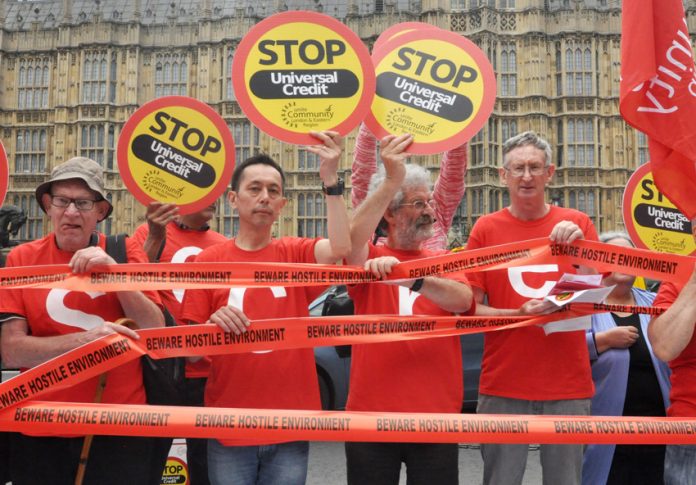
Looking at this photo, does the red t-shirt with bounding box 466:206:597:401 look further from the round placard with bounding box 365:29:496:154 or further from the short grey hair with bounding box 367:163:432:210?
the round placard with bounding box 365:29:496:154

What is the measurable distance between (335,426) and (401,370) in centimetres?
47

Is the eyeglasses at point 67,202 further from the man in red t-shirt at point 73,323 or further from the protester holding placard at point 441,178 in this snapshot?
the protester holding placard at point 441,178

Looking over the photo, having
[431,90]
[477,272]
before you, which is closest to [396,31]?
[431,90]

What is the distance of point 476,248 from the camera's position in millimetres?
2750

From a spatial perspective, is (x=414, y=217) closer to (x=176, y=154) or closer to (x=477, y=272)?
(x=477, y=272)

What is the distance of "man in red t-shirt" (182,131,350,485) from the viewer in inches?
90.8

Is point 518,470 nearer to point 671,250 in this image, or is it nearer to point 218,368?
point 218,368

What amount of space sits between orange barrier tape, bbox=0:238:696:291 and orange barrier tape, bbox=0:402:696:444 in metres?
0.46

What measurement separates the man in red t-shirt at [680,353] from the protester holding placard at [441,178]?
4.34 feet

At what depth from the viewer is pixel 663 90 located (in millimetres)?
2447

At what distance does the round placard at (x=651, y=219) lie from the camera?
12.8ft

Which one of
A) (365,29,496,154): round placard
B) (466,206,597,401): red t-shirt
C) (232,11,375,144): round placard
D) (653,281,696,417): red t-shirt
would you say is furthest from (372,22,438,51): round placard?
(653,281,696,417): red t-shirt

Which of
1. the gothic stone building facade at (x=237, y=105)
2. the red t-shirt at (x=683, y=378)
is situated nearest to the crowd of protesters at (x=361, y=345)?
the red t-shirt at (x=683, y=378)

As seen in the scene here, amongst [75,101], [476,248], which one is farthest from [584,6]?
[476,248]
